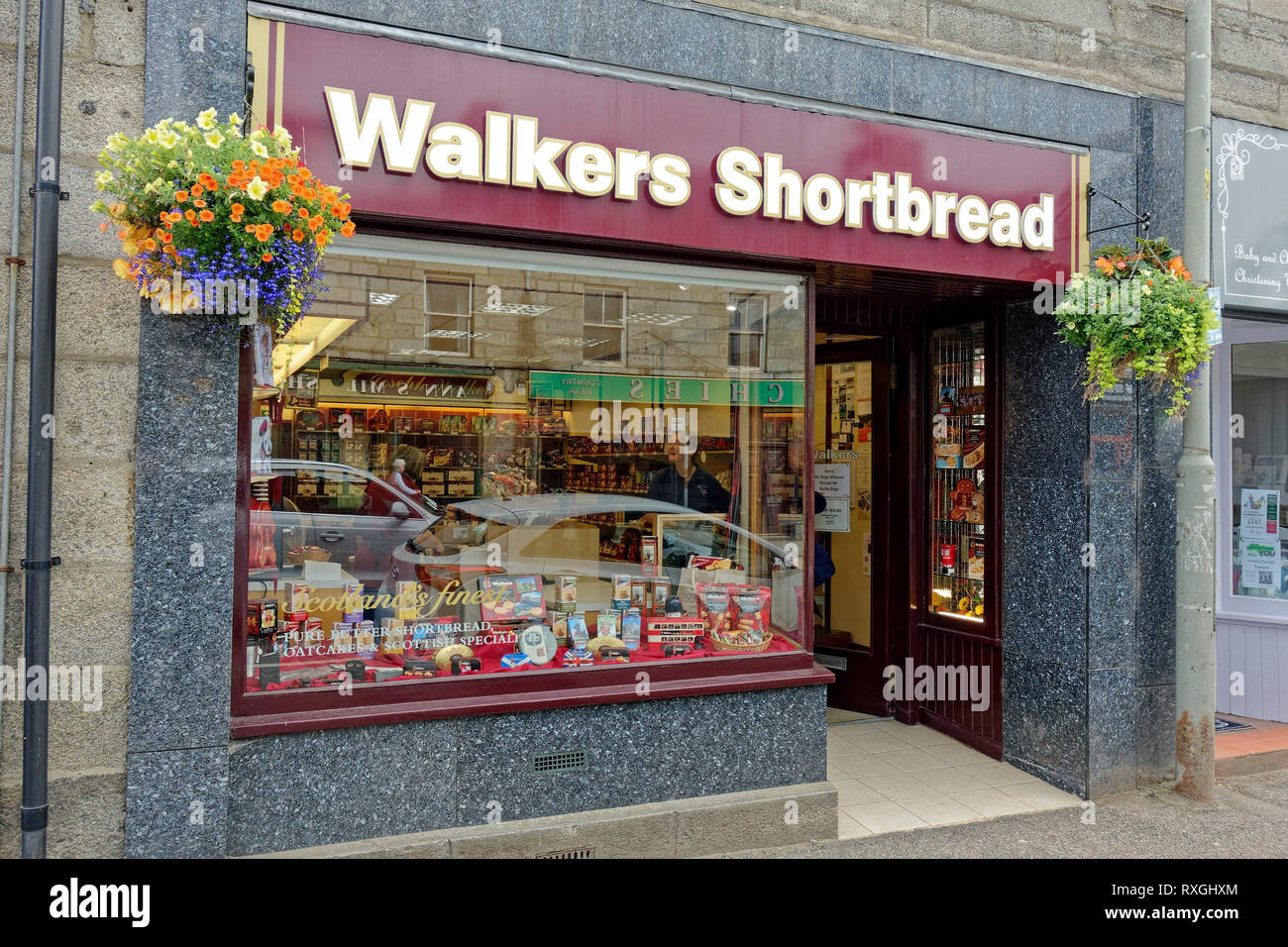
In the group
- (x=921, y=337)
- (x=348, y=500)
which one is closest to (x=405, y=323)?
(x=348, y=500)

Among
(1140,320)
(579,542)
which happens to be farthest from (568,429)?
(1140,320)

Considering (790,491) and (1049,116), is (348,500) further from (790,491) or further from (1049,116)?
(1049,116)

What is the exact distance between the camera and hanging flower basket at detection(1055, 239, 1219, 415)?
15.4ft

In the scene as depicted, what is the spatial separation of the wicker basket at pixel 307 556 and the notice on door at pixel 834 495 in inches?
160

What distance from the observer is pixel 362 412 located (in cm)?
507

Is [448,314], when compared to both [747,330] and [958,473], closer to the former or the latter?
[747,330]

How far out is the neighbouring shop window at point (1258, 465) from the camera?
6805 millimetres

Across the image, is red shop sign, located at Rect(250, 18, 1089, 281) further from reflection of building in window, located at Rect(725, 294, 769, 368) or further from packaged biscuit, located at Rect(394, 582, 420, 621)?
packaged biscuit, located at Rect(394, 582, 420, 621)

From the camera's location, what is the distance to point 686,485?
557cm

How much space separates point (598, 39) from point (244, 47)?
1587 mm

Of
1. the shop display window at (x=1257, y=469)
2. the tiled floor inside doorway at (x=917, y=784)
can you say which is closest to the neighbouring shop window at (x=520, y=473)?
the tiled floor inside doorway at (x=917, y=784)

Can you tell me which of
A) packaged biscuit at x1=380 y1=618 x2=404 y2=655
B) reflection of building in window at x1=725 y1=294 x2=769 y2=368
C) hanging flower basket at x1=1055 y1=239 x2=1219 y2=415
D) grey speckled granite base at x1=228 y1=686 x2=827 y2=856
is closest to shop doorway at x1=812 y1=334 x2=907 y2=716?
reflection of building in window at x1=725 y1=294 x2=769 y2=368

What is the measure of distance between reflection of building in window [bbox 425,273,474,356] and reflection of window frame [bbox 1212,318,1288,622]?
551cm

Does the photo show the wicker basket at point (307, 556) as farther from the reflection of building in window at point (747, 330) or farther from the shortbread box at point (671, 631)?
the reflection of building in window at point (747, 330)
